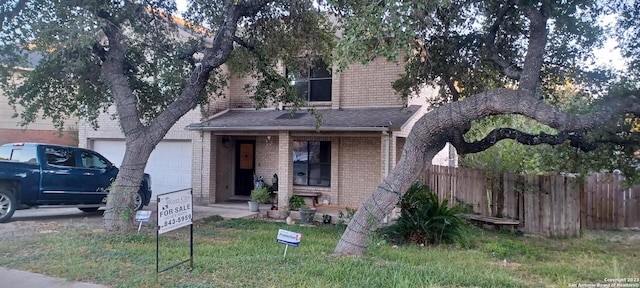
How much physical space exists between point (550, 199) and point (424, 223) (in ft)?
13.2

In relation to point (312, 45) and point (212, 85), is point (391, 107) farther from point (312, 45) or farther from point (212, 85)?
point (212, 85)

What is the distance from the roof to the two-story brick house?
0.10 feet

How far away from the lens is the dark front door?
1745 centimetres

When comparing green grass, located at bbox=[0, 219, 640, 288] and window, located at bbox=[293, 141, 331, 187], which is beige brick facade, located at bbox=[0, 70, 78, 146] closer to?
window, located at bbox=[293, 141, 331, 187]

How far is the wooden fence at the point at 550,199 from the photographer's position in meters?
11.9

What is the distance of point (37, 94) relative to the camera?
40.0 ft

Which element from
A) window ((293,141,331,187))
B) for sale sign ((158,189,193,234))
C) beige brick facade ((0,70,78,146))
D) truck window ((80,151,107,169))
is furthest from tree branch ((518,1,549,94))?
beige brick facade ((0,70,78,146))

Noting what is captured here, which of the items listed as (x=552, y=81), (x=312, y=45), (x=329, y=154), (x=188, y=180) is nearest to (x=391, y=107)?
(x=329, y=154)

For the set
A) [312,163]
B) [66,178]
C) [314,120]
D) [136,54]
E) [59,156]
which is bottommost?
[66,178]

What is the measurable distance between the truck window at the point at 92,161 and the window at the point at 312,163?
6031 millimetres

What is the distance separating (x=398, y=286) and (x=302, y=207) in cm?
834

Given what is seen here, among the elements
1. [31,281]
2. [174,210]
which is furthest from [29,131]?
[174,210]

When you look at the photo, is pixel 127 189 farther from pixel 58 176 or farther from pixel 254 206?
pixel 254 206

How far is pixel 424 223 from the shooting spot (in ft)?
33.5
